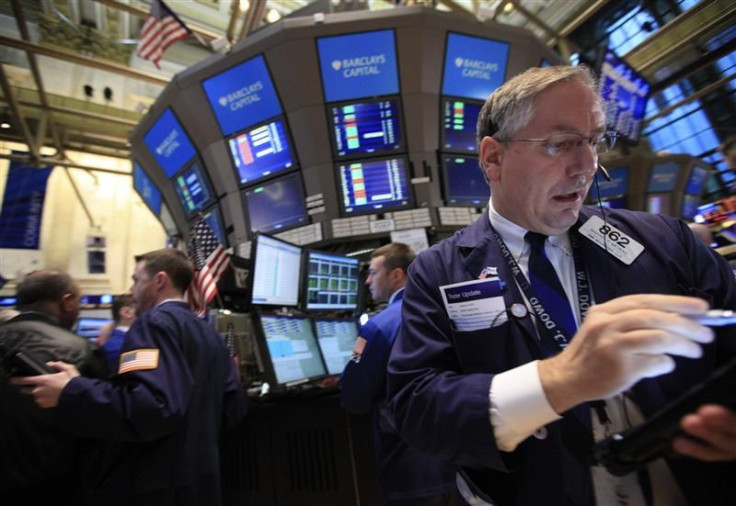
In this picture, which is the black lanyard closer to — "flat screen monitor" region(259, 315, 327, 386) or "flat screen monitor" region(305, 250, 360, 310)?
"flat screen monitor" region(259, 315, 327, 386)

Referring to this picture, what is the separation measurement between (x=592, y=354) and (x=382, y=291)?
2.18 meters

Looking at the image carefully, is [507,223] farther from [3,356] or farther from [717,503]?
[3,356]

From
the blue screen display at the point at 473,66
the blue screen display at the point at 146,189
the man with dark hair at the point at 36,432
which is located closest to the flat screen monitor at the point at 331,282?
the man with dark hair at the point at 36,432

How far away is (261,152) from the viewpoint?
4.88m

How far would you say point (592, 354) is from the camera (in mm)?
627

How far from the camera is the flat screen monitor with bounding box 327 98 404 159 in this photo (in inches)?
182

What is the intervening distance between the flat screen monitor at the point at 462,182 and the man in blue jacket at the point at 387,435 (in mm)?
2652

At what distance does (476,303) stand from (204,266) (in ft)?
8.62

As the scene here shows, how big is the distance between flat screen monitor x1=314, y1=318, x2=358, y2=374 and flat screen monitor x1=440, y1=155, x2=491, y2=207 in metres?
1.90

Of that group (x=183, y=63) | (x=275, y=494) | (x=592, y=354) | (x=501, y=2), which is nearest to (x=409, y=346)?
(x=592, y=354)

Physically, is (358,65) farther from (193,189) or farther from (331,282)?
(193,189)

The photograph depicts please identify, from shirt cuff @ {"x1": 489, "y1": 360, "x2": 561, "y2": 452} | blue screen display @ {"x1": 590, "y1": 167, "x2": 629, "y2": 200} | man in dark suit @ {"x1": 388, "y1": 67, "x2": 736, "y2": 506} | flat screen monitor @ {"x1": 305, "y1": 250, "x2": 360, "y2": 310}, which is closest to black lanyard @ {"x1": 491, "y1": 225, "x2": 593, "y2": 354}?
man in dark suit @ {"x1": 388, "y1": 67, "x2": 736, "y2": 506}

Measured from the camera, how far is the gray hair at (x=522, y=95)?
101 centimetres

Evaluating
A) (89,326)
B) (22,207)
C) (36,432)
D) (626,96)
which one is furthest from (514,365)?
(89,326)
